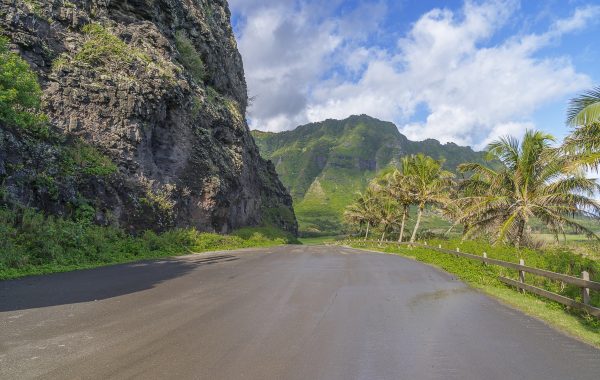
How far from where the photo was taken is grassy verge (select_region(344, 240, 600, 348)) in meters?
8.53

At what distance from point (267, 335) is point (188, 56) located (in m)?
42.3

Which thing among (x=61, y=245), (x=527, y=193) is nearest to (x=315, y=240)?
(x=527, y=193)

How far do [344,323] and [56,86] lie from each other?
25.8m

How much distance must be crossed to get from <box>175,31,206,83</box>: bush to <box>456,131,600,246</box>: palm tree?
1252 inches

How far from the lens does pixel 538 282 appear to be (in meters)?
13.5

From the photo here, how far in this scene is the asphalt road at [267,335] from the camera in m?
5.29

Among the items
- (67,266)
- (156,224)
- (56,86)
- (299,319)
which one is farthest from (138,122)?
(299,319)

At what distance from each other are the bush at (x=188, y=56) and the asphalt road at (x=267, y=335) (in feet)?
118

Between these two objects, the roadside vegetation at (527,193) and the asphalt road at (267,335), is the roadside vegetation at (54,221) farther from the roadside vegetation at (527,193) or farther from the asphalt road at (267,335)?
the roadside vegetation at (527,193)

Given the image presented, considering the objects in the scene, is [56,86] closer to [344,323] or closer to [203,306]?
[203,306]

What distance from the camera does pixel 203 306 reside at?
29.5 feet

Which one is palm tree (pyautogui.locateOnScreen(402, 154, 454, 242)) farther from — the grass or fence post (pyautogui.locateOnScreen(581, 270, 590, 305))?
the grass

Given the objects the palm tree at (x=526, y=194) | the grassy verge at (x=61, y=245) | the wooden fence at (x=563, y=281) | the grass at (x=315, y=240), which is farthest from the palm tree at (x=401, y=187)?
the grass at (x=315, y=240)

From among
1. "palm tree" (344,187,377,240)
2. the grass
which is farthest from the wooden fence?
the grass
